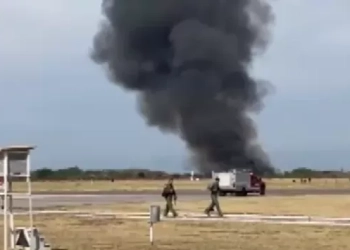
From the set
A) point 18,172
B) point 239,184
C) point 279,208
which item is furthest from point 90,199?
point 18,172

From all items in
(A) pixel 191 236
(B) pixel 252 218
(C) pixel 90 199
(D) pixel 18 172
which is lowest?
(A) pixel 191 236

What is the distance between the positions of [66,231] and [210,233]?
14.8 ft

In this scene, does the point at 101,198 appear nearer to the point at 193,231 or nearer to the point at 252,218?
the point at 252,218

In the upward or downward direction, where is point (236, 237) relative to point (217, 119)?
downward

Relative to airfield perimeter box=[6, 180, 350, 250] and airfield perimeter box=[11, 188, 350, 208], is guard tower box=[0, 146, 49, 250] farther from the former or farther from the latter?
airfield perimeter box=[11, 188, 350, 208]

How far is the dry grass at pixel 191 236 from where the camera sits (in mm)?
22484

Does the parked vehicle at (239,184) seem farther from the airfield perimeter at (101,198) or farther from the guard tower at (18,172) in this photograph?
the guard tower at (18,172)

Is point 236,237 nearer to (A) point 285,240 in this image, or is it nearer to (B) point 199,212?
(A) point 285,240

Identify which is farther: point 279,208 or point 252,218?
point 279,208

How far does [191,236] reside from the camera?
25.4 m

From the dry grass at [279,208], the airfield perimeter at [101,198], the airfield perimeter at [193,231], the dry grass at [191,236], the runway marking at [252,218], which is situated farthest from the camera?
the airfield perimeter at [101,198]

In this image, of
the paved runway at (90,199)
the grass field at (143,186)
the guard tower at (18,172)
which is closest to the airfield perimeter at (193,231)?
the guard tower at (18,172)

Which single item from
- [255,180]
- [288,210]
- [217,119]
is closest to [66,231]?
[288,210]

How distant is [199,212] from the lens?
37875 millimetres
